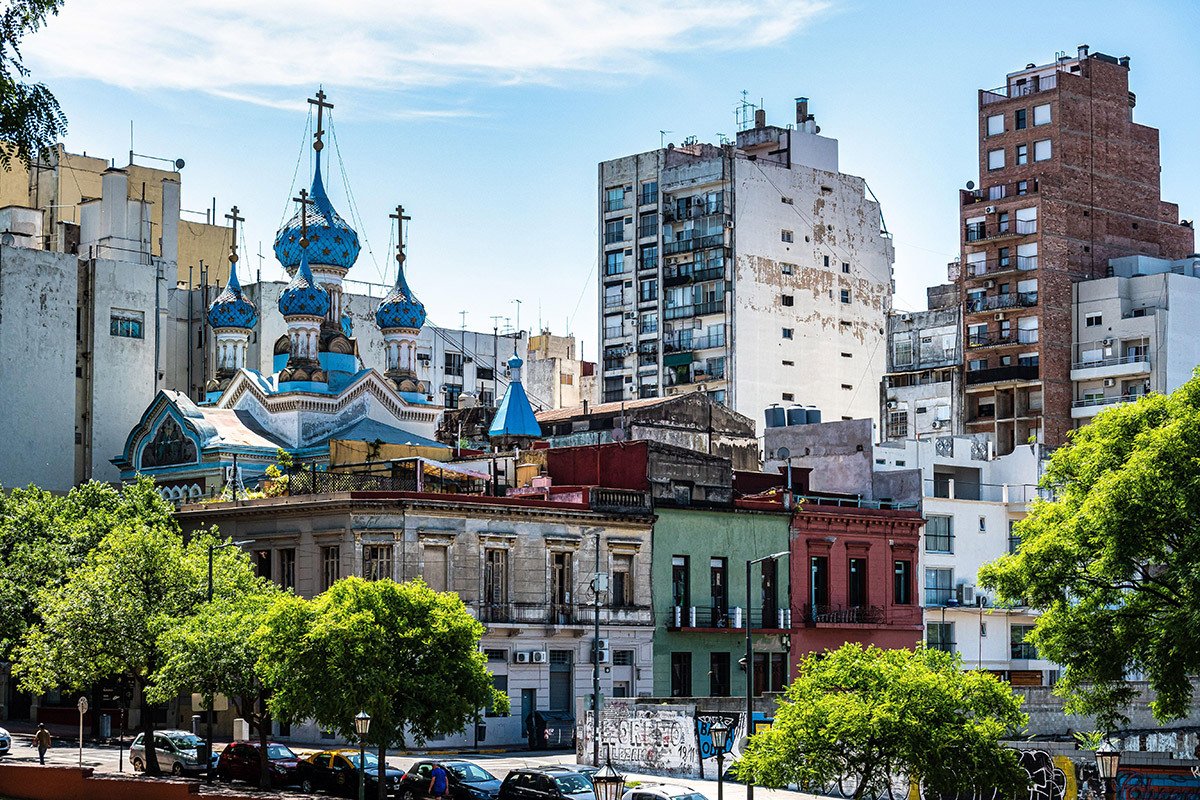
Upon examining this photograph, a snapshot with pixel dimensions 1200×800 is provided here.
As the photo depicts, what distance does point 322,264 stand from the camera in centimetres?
8631

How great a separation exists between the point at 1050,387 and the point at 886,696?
74.6 m

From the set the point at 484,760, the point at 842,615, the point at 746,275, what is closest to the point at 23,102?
the point at 484,760

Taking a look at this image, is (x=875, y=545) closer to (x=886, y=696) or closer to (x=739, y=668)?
(x=739, y=668)

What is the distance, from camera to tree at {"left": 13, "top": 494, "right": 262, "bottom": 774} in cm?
5553

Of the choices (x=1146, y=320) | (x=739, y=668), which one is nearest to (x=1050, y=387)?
(x=1146, y=320)

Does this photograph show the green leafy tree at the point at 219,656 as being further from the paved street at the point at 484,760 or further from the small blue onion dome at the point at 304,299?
the small blue onion dome at the point at 304,299

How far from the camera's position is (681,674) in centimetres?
7000

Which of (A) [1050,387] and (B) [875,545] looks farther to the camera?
(A) [1050,387]

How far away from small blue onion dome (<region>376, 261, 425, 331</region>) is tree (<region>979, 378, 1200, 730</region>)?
43.5 meters

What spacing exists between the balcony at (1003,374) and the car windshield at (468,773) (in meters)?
67.6

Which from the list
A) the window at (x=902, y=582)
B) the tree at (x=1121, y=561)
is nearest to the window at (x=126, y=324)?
the window at (x=902, y=582)

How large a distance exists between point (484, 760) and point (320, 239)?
3357 cm

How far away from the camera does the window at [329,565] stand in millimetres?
63344

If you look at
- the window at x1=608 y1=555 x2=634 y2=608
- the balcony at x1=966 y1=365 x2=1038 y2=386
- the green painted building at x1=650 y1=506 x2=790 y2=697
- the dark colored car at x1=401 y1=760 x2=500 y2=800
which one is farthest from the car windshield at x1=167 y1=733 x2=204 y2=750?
the balcony at x1=966 y1=365 x2=1038 y2=386
